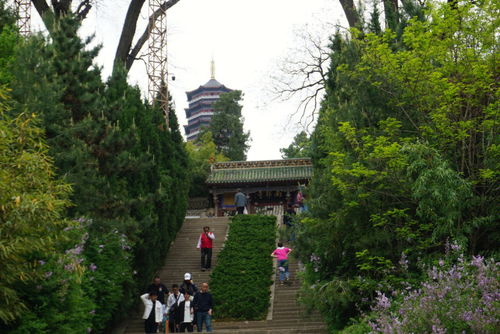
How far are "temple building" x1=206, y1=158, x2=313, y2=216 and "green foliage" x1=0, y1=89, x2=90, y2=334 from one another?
23.0m

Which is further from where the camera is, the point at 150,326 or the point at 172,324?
the point at 172,324

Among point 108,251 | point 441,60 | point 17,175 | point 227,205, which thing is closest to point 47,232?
point 17,175

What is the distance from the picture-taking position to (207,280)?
19.4m

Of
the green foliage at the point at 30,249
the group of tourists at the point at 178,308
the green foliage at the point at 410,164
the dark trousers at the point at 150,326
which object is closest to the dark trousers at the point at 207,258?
the group of tourists at the point at 178,308

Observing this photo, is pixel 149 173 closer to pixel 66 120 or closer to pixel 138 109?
pixel 138 109

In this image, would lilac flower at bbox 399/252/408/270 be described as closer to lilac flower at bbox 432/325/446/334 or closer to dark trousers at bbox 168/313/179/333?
lilac flower at bbox 432/325/446/334

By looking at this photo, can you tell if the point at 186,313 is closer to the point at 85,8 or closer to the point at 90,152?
the point at 90,152

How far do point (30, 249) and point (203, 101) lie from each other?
267 ft

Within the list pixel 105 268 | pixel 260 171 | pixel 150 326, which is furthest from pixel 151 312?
pixel 260 171

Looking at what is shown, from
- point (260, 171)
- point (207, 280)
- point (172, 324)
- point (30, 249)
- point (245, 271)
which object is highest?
point (260, 171)

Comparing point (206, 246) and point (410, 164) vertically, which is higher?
point (410, 164)

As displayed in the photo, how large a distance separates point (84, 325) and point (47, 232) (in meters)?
2.58

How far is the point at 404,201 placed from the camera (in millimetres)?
11508

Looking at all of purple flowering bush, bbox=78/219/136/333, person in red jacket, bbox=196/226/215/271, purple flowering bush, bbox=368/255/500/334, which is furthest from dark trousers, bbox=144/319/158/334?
purple flowering bush, bbox=368/255/500/334
